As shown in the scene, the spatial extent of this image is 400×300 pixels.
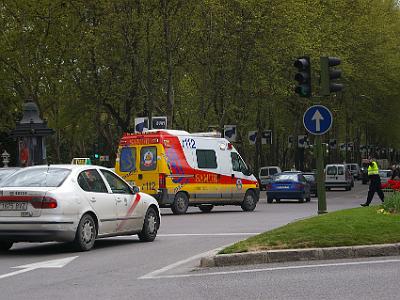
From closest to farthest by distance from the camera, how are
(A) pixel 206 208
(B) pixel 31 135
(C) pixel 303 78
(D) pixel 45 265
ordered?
(D) pixel 45 265, (C) pixel 303 78, (A) pixel 206 208, (B) pixel 31 135

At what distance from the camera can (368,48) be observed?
58031 mm

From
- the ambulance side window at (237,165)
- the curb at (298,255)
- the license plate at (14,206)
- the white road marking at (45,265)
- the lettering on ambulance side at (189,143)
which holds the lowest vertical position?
the white road marking at (45,265)

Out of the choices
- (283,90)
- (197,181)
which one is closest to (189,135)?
(197,181)

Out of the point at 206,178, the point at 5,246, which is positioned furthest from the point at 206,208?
the point at 5,246

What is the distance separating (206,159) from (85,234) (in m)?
13.9

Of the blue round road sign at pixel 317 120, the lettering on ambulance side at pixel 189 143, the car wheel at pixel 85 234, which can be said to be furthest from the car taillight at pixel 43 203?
the lettering on ambulance side at pixel 189 143

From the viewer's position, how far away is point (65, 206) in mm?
13078

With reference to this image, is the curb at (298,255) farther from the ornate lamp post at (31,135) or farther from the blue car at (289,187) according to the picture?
the blue car at (289,187)

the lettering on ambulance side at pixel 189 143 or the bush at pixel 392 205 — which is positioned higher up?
the lettering on ambulance side at pixel 189 143

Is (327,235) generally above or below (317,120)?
below

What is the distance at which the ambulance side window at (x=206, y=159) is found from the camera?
27016 mm

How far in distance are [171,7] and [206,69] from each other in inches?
274

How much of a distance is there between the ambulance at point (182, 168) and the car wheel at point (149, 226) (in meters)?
Result: 9.48

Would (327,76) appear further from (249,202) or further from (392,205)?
(249,202)
